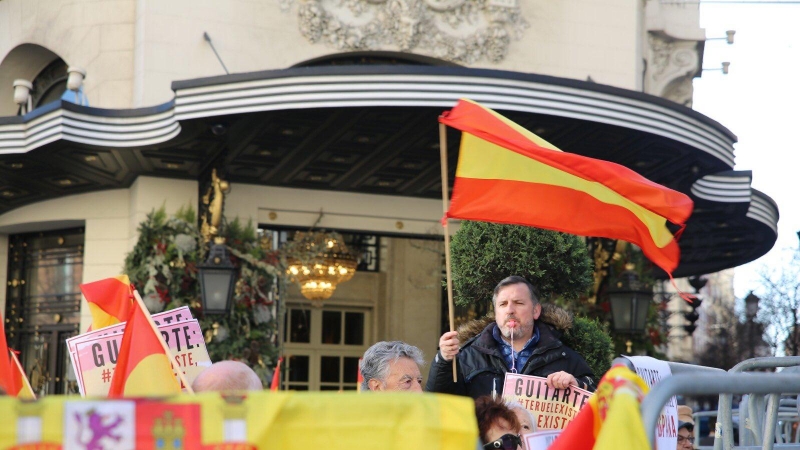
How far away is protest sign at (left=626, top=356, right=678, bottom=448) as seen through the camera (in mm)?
4762

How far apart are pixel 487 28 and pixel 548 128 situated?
395 centimetres

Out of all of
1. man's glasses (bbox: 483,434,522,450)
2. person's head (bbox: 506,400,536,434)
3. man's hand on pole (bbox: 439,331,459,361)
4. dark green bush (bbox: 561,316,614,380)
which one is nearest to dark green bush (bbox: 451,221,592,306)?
dark green bush (bbox: 561,316,614,380)

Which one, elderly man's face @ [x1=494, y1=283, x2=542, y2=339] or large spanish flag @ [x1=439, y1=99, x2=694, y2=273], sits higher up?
large spanish flag @ [x1=439, y1=99, x2=694, y2=273]

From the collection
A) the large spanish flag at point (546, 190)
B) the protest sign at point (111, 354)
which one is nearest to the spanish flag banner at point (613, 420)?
the large spanish flag at point (546, 190)

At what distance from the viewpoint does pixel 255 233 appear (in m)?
14.4

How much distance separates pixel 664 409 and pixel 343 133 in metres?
8.10

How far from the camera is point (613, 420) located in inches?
98.3

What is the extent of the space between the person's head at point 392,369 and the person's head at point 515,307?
0.76 m

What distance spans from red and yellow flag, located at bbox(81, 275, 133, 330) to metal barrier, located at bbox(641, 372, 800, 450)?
16.0 ft

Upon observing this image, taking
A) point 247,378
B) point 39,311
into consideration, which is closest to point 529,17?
point 39,311

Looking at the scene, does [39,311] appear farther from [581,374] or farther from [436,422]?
[436,422]

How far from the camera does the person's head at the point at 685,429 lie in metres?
6.72

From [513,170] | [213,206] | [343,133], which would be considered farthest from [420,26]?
[513,170]

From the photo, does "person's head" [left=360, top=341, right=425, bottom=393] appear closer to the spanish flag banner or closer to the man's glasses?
the man's glasses
